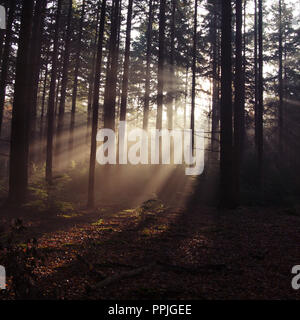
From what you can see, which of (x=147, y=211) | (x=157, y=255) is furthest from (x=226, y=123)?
(x=157, y=255)

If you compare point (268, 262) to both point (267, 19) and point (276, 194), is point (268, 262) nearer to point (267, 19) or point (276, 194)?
point (276, 194)

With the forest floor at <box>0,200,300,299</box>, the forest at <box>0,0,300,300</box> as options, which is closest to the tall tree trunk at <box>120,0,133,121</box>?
the forest at <box>0,0,300,300</box>

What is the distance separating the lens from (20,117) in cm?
1109

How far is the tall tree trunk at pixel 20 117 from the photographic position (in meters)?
11.0

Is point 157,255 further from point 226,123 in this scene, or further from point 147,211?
point 226,123

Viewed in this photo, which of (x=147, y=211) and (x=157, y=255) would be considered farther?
(x=147, y=211)

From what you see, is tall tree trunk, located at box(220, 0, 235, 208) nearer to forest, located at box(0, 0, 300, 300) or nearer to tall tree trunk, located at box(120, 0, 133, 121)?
forest, located at box(0, 0, 300, 300)

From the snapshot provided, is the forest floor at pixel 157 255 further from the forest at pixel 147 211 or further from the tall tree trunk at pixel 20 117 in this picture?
the tall tree trunk at pixel 20 117

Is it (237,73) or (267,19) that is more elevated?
(267,19)

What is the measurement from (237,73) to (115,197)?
9.14 meters

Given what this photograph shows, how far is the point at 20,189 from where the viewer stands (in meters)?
11.2

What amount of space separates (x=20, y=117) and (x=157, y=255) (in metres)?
8.30

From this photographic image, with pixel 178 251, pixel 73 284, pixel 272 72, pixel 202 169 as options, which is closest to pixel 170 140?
pixel 202 169

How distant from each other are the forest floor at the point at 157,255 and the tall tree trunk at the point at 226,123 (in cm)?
135
